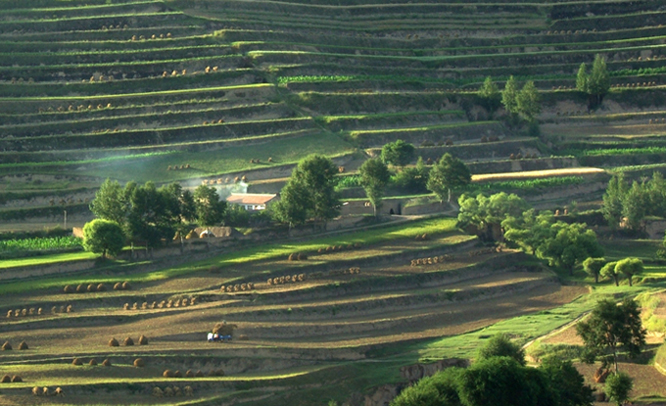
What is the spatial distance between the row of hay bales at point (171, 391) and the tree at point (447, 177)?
1535 inches

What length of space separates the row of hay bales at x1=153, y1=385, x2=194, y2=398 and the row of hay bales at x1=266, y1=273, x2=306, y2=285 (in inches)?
736

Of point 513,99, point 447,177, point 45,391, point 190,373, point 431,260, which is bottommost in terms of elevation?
point 190,373

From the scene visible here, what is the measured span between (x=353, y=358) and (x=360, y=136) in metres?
38.7

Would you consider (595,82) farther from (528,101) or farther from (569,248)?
(569,248)

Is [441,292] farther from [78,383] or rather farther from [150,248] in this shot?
[78,383]

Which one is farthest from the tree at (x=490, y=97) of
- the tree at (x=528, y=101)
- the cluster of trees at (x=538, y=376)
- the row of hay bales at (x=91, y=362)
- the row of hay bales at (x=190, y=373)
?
the row of hay bales at (x=91, y=362)

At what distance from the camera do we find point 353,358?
8425cm

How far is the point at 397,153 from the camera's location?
4528 inches

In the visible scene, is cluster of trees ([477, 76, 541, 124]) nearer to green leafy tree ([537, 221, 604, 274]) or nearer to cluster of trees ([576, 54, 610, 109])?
cluster of trees ([576, 54, 610, 109])

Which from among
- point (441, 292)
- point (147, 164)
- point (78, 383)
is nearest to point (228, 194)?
point (147, 164)

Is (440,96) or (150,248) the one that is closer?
(150,248)

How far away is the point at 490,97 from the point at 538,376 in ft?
202

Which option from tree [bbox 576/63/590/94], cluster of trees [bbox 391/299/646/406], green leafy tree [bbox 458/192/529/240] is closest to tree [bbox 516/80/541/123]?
tree [bbox 576/63/590/94]

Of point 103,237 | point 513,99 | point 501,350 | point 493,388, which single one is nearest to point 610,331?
point 501,350
